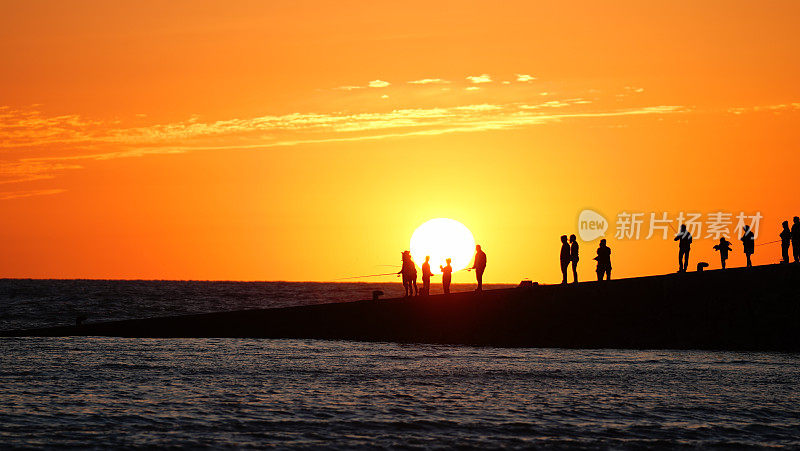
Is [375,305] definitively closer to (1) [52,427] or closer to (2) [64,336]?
(2) [64,336]

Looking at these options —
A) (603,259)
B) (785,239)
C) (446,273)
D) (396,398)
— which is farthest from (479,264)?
(396,398)

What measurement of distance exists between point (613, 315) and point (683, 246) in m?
3.31

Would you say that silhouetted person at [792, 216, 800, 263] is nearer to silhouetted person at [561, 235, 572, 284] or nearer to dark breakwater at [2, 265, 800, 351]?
dark breakwater at [2, 265, 800, 351]

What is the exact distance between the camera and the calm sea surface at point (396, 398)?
1459cm

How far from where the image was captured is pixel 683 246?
97.3ft

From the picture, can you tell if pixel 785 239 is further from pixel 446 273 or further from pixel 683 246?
pixel 446 273

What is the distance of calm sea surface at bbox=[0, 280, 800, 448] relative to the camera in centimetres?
1459

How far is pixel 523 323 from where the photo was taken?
32.5 meters

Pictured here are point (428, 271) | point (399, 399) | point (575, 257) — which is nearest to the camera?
point (399, 399)

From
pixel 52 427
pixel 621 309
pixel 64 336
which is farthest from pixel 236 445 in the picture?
pixel 64 336

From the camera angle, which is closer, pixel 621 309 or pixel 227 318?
pixel 621 309

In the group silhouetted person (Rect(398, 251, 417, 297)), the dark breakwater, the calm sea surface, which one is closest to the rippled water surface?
the calm sea surface

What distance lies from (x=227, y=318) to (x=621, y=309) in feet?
52.7

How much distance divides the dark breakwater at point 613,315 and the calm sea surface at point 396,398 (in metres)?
1.38
